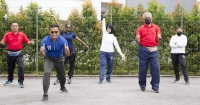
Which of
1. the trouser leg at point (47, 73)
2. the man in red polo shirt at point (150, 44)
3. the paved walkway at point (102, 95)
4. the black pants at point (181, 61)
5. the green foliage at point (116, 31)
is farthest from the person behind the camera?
the green foliage at point (116, 31)

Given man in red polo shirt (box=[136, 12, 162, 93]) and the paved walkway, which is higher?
man in red polo shirt (box=[136, 12, 162, 93])

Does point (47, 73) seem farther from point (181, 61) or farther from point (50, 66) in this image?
point (181, 61)

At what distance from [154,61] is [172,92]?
35.7 inches

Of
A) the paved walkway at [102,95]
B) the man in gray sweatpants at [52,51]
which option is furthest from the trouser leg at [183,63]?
the man in gray sweatpants at [52,51]

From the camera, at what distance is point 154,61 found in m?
8.11

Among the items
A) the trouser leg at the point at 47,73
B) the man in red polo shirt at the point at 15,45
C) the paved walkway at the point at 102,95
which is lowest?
the paved walkway at the point at 102,95

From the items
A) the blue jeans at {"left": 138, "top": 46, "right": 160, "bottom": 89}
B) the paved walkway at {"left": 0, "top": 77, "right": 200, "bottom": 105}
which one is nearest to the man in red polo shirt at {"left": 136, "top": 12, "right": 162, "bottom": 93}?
the blue jeans at {"left": 138, "top": 46, "right": 160, "bottom": 89}

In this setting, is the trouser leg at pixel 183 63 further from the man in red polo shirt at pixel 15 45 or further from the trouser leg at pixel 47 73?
the man in red polo shirt at pixel 15 45

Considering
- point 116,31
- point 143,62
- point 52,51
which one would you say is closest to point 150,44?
point 143,62

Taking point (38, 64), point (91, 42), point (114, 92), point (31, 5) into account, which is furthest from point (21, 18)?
point (114, 92)

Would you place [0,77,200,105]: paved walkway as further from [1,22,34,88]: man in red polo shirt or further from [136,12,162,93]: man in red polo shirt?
[1,22,34,88]: man in red polo shirt

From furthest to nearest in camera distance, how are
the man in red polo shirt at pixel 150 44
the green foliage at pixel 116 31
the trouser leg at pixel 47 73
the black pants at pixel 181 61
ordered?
the green foliage at pixel 116 31, the black pants at pixel 181 61, the man in red polo shirt at pixel 150 44, the trouser leg at pixel 47 73

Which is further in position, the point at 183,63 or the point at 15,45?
the point at 183,63

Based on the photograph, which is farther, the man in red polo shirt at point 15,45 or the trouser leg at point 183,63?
the trouser leg at point 183,63
